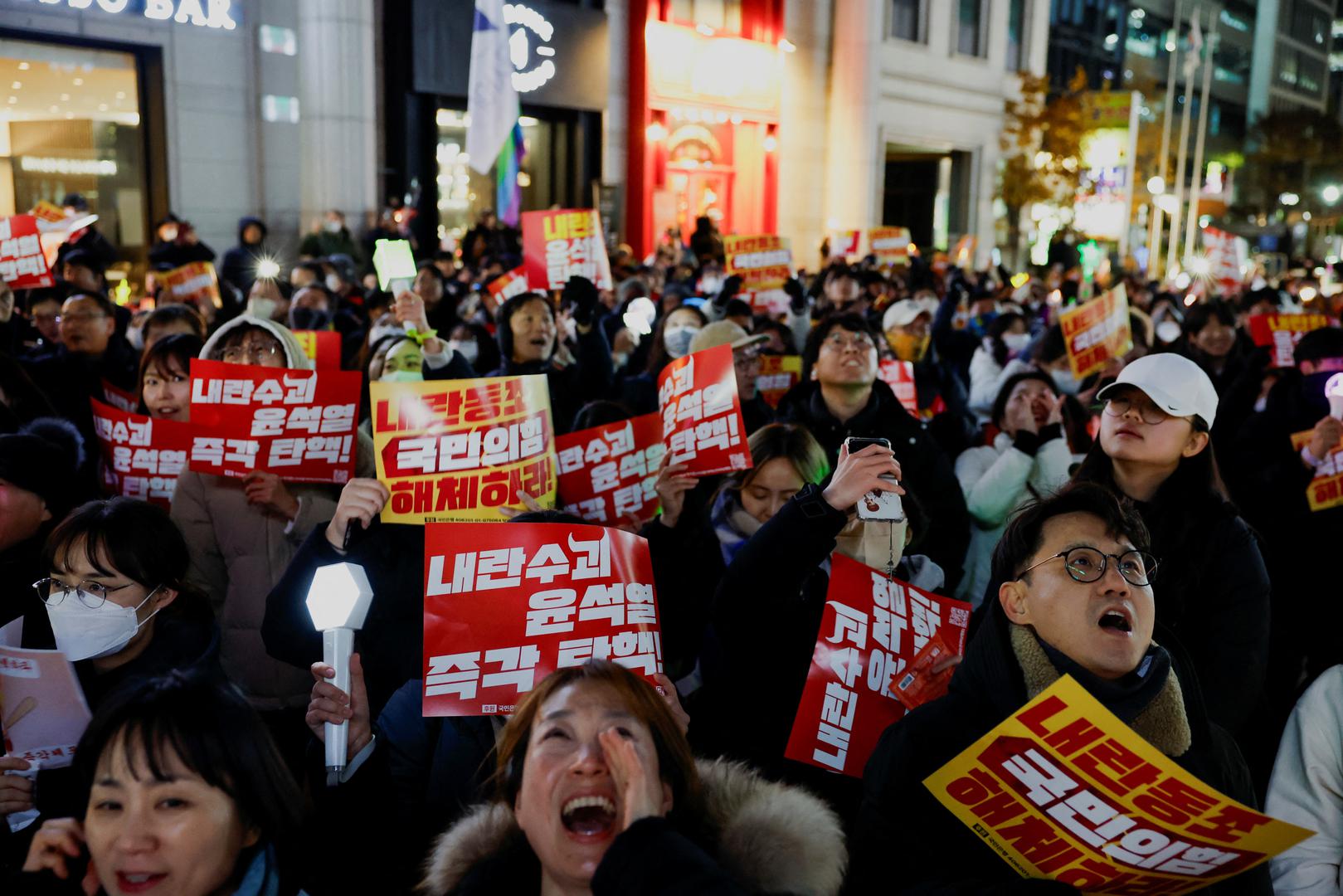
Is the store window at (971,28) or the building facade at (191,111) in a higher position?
the store window at (971,28)

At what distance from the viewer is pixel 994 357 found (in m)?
9.12

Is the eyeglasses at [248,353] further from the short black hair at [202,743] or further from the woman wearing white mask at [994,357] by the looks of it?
the woman wearing white mask at [994,357]

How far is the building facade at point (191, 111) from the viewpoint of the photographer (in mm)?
13336

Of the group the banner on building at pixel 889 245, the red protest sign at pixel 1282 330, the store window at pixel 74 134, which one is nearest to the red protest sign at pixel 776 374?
the red protest sign at pixel 1282 330

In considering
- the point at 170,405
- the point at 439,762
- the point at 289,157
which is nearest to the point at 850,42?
the point at 289,157

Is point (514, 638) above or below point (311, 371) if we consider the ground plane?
below

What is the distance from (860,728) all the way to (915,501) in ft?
3.55

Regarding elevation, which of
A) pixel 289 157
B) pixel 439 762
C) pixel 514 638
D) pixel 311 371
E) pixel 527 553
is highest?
pixel 289 157

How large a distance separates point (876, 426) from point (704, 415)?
105cm

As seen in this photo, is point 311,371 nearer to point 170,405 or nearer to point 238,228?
point 170,405

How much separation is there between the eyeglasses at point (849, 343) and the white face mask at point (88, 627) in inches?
119

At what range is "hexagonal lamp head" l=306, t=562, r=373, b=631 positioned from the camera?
2.40 meters

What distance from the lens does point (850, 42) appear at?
26.3 meters

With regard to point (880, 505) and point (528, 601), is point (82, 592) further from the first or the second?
point (880, 505)
